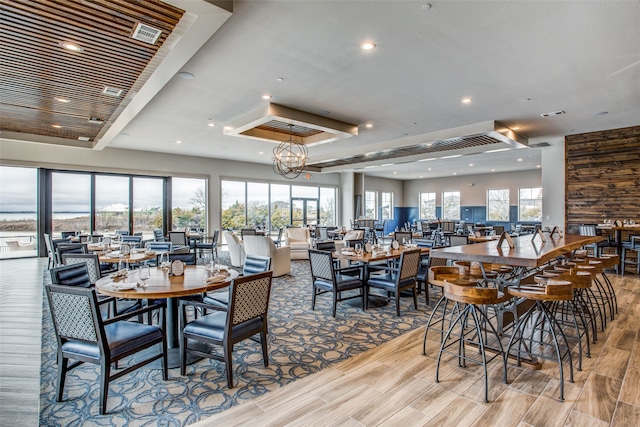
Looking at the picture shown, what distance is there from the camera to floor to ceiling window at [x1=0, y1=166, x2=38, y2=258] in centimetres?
927

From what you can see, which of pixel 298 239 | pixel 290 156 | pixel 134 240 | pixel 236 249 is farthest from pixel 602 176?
pixel 134 240

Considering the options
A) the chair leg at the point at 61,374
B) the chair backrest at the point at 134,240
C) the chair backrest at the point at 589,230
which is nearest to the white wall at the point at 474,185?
the chair backrest at the point at 589,230

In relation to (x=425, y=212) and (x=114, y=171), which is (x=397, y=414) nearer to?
(x=114, y=171)

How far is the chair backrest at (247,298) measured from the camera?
9.05ft

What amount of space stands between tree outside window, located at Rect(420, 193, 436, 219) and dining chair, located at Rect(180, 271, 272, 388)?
18169 millimetres

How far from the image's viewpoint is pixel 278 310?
500cm

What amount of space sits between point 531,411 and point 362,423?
1247 millimetres

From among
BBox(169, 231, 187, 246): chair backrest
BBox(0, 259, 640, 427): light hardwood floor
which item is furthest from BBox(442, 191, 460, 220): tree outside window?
BBox(0, 259, 640, 427): light hardwood floor

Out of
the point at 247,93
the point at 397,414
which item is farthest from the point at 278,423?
the point at 247,93

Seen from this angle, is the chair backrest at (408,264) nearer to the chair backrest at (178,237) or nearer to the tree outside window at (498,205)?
the chair backrest at (178,237)

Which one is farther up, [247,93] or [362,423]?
[247,93]

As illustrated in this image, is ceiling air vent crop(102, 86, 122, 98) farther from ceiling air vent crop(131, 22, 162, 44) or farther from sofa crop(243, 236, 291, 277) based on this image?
sofa crop(243, 236, 291, 277)

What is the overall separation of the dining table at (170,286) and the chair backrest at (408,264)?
7.65 ft

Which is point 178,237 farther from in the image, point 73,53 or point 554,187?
point 554,187
